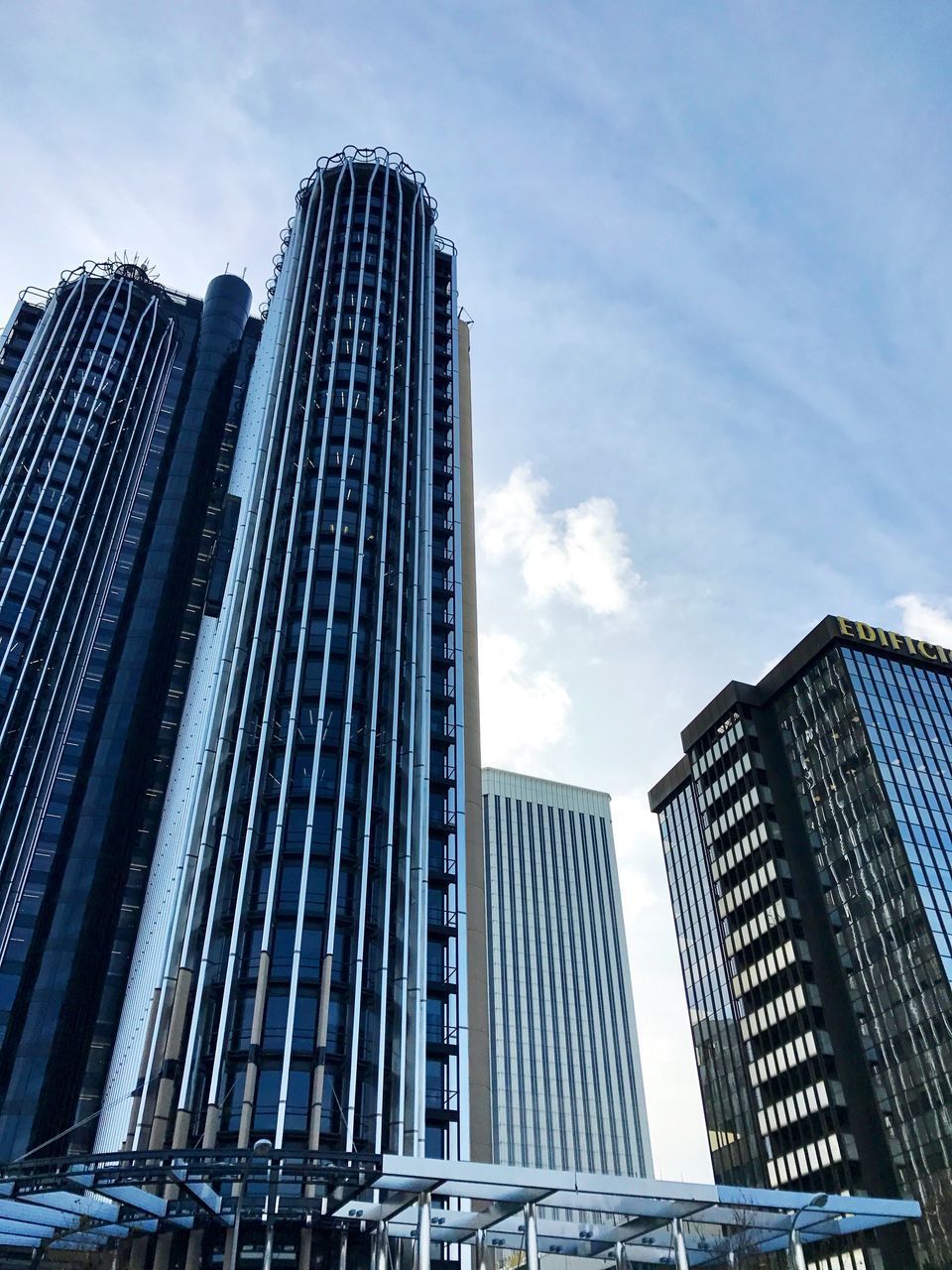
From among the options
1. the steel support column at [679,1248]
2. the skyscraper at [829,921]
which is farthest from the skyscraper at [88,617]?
the skyscraper at [829,921]

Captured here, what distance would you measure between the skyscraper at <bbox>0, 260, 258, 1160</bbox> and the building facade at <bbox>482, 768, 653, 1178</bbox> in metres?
103

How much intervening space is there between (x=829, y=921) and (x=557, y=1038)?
8775 cm

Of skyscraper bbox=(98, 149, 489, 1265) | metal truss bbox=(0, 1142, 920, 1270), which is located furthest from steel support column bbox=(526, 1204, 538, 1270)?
skyscraper bbox=(98, 149, 489, 1265)

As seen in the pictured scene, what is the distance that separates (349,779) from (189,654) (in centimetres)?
4199

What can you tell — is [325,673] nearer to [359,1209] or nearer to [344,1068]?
[344,1068]

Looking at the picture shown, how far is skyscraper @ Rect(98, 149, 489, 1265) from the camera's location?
59656 mm

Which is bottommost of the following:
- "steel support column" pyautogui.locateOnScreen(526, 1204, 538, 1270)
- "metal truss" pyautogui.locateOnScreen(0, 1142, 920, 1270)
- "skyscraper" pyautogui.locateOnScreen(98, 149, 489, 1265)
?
"steel support column" pyautogui.locateOnScreen(526, 1204, 538, 1270)

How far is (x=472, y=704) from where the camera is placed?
85.1 meters

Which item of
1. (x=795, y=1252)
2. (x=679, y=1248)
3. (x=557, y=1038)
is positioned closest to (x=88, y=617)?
(x=679, y=1248)

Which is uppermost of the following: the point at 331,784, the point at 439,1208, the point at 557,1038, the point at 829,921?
the point at 557,1038

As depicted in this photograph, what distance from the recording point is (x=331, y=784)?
7156 cm

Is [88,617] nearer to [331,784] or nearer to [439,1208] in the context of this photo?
[331,784]

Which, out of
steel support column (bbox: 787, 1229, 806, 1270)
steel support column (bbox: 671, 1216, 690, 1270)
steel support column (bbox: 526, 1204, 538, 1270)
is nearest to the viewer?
steel support column (bbox: 526, 1204, 538, 1270)

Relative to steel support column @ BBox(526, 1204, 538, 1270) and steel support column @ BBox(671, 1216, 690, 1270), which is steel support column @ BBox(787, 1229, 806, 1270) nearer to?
steel support column @ BBox(671, 1216, 690, 1270)
